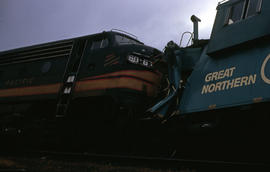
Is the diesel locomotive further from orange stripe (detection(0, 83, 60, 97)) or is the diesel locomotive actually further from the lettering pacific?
the lettering pacific

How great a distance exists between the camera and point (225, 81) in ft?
17.4

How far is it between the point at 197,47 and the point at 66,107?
4223 mm

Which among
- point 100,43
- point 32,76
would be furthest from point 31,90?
point 100,43

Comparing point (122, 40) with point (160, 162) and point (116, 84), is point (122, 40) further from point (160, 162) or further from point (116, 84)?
point (160, 162)

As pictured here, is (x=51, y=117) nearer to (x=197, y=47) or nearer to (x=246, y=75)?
(x=197, y=47)

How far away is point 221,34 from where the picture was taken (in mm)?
5812

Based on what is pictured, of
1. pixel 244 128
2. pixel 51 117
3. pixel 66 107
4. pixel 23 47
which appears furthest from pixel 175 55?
pixel 23 47

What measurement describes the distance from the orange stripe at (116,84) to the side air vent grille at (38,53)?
1574mm

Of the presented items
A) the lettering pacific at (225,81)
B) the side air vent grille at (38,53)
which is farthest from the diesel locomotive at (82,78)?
the lettering pacific at (225,81)

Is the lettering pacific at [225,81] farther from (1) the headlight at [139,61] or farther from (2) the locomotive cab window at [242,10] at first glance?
(1) the headlight at [139,61]

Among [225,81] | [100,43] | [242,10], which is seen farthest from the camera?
[100,43]

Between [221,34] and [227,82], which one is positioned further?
[221,34]

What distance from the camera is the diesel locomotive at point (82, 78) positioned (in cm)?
770

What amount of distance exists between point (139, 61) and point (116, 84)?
100cm
